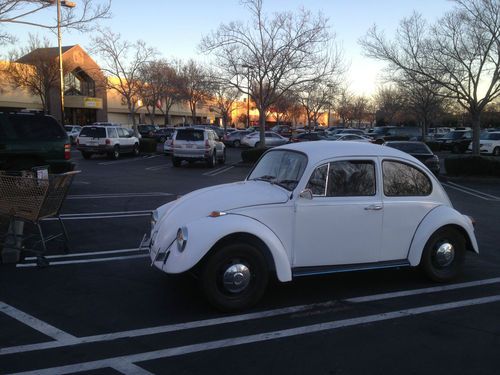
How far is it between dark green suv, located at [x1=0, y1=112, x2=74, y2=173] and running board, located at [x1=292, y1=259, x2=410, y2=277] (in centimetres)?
855

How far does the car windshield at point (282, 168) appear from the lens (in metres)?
5.24

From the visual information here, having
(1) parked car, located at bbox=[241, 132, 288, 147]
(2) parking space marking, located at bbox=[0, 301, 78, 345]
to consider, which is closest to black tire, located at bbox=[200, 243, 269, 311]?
(2) parking space marking, located at bbox=[0, 301, 78, 345]

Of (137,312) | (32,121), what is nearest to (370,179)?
(137,312)

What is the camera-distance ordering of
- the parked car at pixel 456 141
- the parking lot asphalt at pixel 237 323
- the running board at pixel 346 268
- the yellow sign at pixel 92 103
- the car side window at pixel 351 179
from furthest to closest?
the yellow sign at pixel 92 103
the parked car at pixel 456 141
the car side window at pixel 351 179
the running board at pixel 346 268
the parking lot asphalt at pixel 237 323

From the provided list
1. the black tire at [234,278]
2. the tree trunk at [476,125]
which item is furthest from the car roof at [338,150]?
the tree trunk at [476,125]

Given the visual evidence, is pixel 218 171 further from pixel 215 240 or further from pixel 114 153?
pixel 215 240

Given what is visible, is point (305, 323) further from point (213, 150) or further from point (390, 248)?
point (213, 150)

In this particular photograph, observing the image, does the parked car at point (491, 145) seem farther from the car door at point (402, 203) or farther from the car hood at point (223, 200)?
the car hood at point (223, 200)

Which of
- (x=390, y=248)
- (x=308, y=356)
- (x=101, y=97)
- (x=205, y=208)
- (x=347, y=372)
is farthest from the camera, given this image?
(x=101, y=97)

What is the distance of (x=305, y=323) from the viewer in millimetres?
4480

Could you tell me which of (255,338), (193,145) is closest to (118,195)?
(255,338)

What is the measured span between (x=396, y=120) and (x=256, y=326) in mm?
81412

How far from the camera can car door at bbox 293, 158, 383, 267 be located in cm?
495

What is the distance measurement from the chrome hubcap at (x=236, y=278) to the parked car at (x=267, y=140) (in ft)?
105
